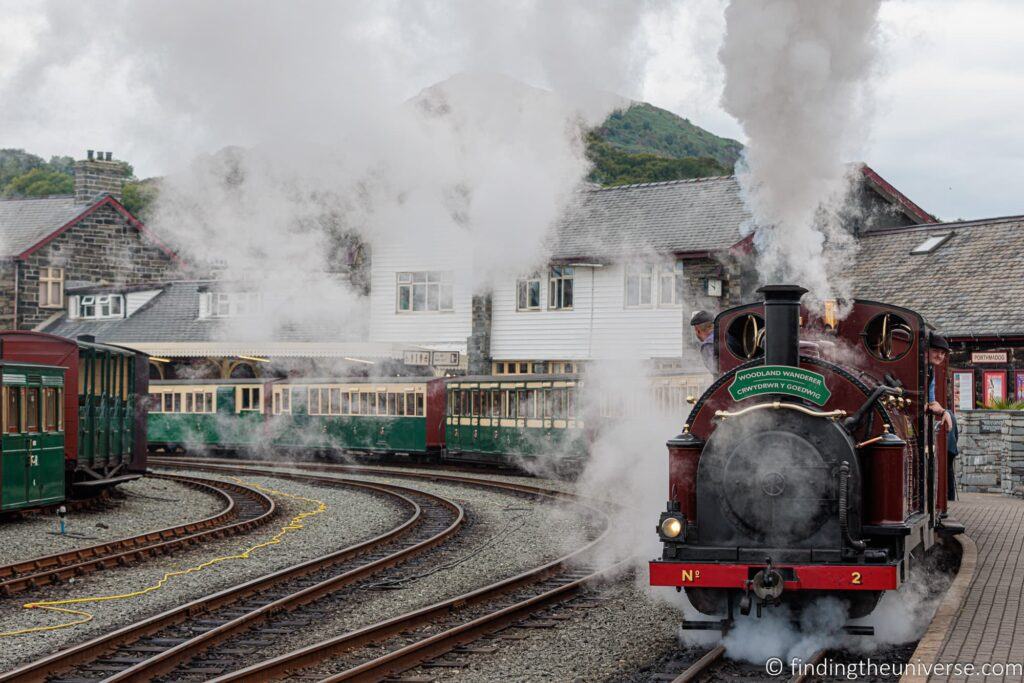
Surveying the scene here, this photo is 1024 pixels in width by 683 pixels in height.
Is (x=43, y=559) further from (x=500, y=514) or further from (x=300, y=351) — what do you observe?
(x=300, y=351)

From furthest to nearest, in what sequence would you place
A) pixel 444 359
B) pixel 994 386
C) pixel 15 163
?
pixel 15 163, pixel 444 359, pixel 994 386

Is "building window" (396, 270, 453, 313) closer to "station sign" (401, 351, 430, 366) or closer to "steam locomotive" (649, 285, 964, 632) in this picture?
"station sign" (401, 351, 430, 366)

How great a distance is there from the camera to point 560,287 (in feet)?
110

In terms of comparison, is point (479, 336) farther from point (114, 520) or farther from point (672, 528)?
point (672, 528)

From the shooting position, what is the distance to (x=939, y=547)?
1385 centimetres

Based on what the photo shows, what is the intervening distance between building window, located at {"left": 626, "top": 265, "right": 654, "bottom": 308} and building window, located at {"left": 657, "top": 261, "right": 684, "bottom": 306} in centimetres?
32

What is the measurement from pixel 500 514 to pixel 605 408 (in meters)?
5.14

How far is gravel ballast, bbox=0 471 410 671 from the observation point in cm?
1019

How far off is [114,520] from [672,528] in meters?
11.7

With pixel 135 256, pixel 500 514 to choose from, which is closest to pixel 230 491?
pixel 500 514

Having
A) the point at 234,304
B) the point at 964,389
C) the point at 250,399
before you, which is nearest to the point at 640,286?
the point at 964,389

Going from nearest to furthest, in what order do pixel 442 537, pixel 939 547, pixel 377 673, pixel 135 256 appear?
pixel 377 673 < pixel 939 547 < pixel 442 537 < pixel 135 256

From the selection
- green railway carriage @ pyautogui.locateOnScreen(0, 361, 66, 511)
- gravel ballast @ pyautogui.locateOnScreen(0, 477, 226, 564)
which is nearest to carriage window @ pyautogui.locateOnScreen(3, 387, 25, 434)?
green railway carriage @ pyautogui.locateOnScreen(0, 361, 66, 511)

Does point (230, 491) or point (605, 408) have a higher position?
point (605, 408)
